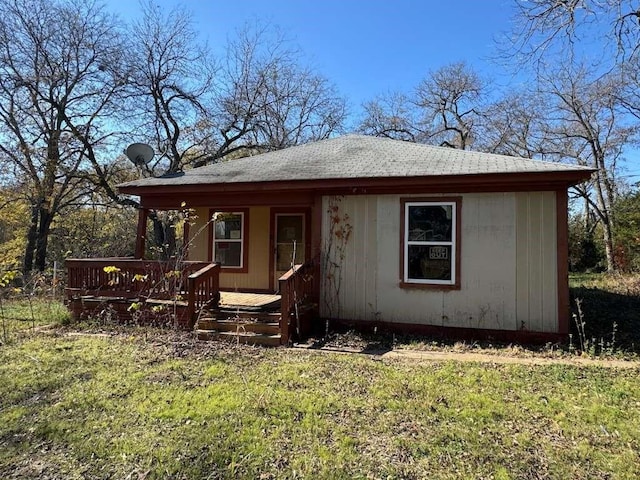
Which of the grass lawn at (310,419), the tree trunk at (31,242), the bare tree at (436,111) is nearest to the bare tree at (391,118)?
the bare tree at (436,111)

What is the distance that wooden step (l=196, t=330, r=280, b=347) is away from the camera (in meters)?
6.46

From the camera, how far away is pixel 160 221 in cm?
2002

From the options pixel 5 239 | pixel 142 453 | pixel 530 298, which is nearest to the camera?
pixel 142 453

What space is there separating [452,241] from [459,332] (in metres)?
1.46

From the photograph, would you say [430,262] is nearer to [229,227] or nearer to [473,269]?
[473,269]

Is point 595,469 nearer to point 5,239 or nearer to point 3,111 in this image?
point 3,111

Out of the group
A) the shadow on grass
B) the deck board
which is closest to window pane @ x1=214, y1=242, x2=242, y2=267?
the deck board

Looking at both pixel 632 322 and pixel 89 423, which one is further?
pixel 632 322

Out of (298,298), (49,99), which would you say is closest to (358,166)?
(298,298)

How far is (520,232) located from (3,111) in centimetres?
1950

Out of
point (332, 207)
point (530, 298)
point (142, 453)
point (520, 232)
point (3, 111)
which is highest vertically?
point (3, 111)

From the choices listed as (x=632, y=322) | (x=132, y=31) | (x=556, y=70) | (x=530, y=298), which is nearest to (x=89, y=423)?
(x=530, y=298)

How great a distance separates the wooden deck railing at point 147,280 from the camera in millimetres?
7137

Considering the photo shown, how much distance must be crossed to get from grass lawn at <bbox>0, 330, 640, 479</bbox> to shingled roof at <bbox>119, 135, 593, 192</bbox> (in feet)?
9.68
